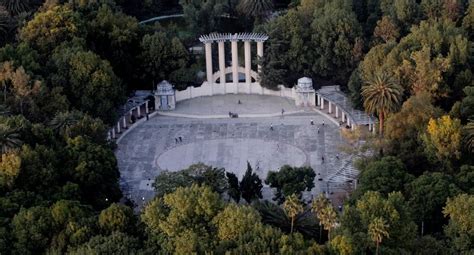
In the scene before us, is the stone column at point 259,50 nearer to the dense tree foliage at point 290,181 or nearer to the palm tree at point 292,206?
the dense tree foliage at point 290,181

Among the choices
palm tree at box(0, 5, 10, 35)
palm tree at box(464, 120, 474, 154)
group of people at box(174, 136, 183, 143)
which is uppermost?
palm tree at box(0, 5, 10, 35)

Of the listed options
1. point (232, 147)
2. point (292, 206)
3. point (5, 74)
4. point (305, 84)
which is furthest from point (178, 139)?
point (292, 206)

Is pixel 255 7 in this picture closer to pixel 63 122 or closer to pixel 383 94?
pixel 383 94

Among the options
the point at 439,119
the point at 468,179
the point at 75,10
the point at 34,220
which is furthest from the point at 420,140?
the point at 75,10

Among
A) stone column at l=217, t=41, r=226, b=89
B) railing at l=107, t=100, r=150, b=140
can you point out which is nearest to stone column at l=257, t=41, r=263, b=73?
stone column at l=217, t=41, r=226, b=89

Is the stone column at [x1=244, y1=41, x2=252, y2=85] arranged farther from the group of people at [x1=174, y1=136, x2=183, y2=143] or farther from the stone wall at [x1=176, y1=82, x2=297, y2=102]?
the group of people at [x1=174, y1=136, x2=183, y2=143]

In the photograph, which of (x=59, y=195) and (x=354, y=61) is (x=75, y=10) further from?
(x=59, y=195)
